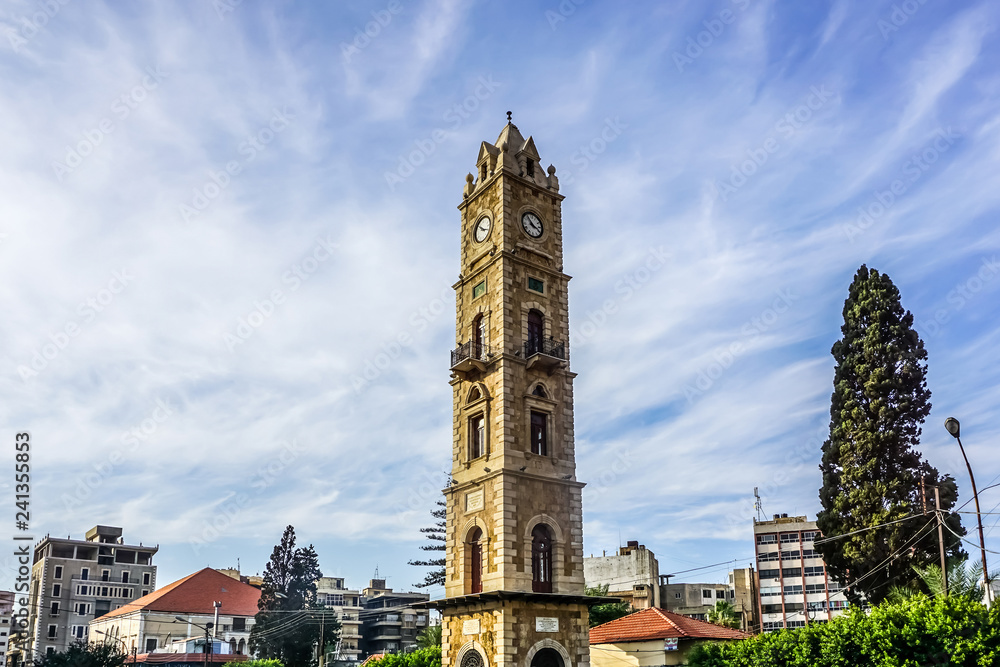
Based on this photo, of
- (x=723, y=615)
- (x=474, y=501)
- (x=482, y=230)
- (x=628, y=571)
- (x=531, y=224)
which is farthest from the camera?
(x=628, y=571)

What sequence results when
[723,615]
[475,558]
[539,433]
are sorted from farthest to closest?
[723,615] → [539,433] → [475,558]

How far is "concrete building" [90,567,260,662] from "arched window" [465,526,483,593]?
158 feet

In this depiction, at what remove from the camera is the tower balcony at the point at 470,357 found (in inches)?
1580

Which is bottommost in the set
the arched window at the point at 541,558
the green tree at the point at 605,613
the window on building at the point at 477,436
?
the green tree at the point at 605,613

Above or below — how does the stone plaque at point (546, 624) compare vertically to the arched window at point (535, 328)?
below

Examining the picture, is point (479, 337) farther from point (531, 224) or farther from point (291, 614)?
point (291, 614)

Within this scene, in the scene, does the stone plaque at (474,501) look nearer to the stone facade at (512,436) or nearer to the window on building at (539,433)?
the stone facade at (512,436)

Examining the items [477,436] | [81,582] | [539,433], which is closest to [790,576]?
[539,433]

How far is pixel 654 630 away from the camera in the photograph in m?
41.1

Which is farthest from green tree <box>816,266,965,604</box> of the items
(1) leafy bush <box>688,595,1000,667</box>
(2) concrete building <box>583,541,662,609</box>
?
(2) concrete building <box>583,541,662,609</box>

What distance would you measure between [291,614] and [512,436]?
127 ft

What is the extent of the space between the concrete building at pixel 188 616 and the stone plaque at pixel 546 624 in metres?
50.7

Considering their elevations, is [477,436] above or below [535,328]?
below

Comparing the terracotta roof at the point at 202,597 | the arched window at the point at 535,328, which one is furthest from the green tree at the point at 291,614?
the arched window at the point at 535,328
